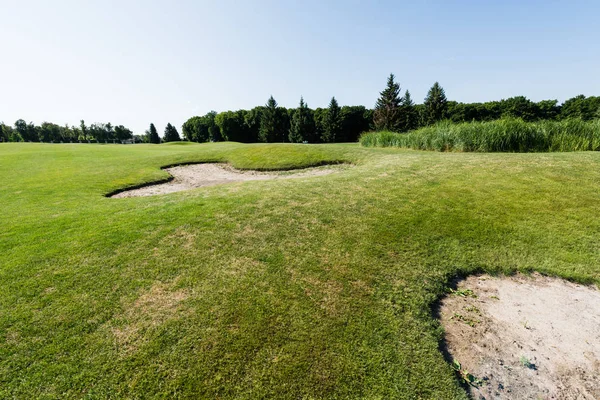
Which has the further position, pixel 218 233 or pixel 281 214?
pixel 281 214

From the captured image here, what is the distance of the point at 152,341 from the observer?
9.52 feet

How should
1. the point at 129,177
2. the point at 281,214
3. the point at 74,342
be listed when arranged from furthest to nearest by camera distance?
the point at 129,177 < the point at 281,214 < the point at 74,342

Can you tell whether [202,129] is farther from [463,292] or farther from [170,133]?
[463,292]

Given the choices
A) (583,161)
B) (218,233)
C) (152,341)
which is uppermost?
(583,161)

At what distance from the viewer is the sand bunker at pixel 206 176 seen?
10.4m

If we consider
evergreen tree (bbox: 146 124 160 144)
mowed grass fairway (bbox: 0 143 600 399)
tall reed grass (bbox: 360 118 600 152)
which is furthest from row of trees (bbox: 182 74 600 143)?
mowed grass fairway (bbox: 0 143 600 399)

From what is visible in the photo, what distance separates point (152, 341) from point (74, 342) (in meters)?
0.89

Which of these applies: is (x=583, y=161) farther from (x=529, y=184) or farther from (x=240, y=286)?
(x=240, y=286)

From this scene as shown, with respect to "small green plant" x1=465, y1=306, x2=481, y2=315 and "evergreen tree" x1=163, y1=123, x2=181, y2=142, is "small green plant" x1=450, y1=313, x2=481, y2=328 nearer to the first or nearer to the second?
"small green plant" x1=465, y1=306, x2=481, y2=315

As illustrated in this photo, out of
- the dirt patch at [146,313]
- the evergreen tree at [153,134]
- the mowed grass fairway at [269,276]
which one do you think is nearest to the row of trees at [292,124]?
the evergreen tree at [153,134]

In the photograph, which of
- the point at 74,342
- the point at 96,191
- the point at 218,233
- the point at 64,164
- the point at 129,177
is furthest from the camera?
the point at 64,164

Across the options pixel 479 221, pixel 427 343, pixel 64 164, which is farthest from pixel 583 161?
pixel 64 164

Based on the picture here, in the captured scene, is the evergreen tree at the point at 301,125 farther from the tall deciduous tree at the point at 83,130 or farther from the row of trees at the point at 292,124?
the tall deciduous tree at the point at 83,130

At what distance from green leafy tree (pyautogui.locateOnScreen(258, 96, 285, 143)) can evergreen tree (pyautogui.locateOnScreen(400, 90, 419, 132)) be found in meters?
29.1
